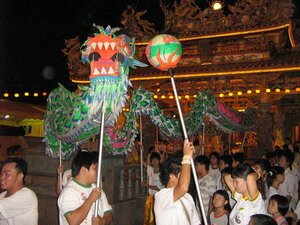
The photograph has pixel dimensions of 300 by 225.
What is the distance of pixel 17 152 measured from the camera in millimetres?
7438

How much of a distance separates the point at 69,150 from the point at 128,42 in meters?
2.27

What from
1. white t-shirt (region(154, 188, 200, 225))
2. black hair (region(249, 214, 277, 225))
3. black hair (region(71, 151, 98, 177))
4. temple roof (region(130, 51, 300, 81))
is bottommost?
black hair (region(249, 214, 277, 225))

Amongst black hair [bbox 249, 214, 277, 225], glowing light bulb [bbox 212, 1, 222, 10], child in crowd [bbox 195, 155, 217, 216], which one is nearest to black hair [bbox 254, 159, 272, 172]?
child in crowd [bbox 195, 155, 217, 216]

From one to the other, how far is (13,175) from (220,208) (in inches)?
99.4

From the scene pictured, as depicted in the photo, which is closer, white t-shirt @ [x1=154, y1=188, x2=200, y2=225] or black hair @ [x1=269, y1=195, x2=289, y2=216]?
white t-shirt @ [x1=154, y1=188, x2=200, y2=225]

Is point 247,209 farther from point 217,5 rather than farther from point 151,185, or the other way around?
point 217,5

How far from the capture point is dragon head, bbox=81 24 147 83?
13.3 ft

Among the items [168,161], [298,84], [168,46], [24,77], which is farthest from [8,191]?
[24,77]

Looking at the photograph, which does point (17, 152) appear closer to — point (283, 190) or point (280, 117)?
point (283, 190)

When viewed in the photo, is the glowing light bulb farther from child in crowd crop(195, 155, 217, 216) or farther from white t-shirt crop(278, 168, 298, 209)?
child in crowd crop(195, 155, 217, 216)

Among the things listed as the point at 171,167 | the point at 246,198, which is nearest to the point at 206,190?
the point at 246,198

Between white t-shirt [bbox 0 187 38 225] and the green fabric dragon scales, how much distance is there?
123cm

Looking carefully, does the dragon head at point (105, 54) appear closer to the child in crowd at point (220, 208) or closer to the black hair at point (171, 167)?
the black hair at point (171, 167)

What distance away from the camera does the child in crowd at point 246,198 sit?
3250mm
